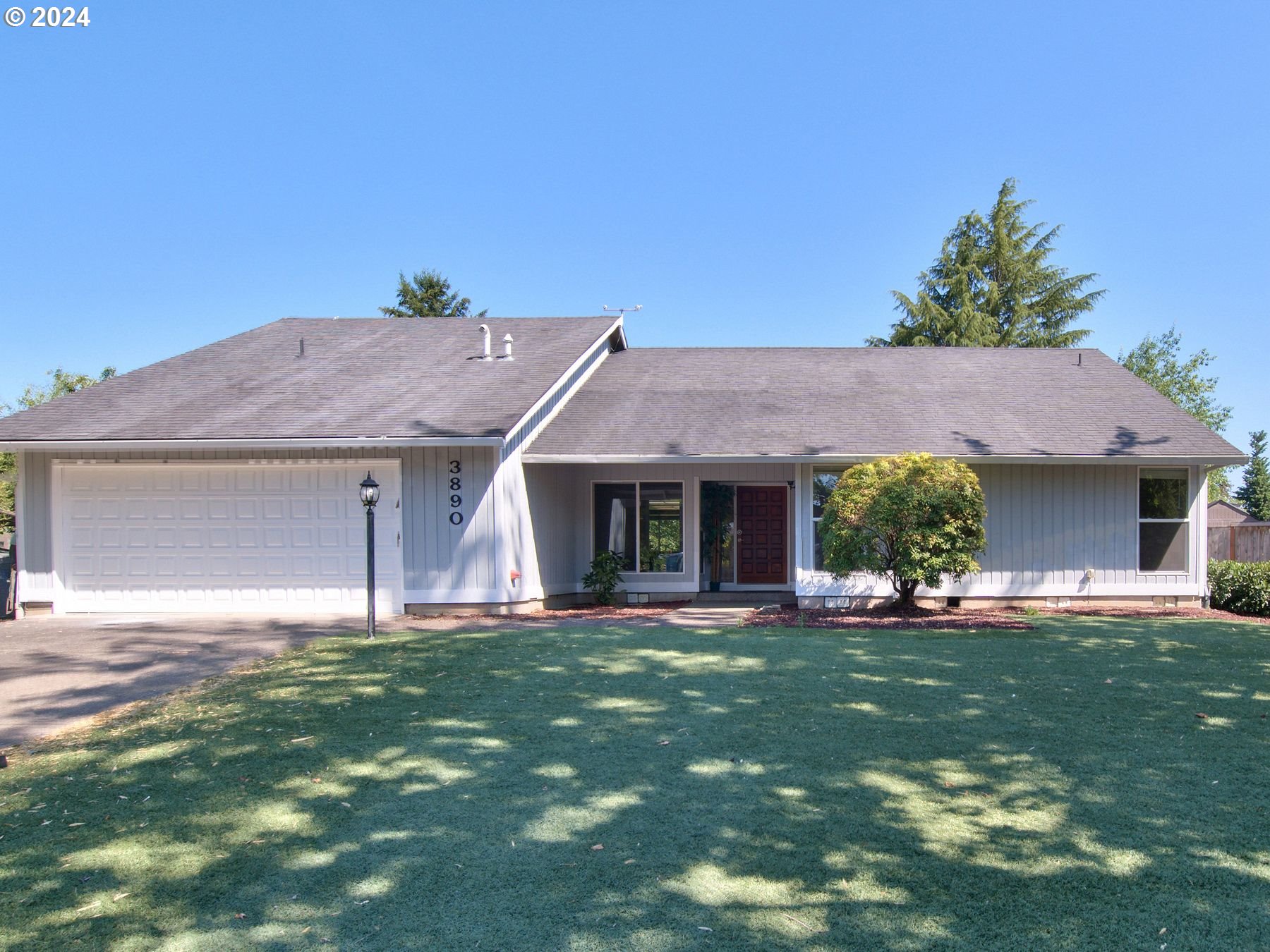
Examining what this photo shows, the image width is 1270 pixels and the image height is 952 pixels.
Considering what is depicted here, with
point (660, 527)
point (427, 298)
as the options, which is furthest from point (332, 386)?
point (427, 298)

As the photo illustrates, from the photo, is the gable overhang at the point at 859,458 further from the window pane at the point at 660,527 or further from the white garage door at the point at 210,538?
the white garage door at the point at 210,538

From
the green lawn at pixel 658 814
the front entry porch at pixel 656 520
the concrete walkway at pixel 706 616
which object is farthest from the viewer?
the front entry porch at pixel 656 520

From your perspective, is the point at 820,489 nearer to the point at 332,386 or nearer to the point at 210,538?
→ the point at 332,386

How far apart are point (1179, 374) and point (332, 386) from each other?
37.4m

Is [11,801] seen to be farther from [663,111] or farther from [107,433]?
[663,111]

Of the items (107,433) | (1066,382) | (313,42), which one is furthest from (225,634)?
(1066,382)

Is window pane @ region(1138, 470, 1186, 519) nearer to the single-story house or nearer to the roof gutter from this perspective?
the single-story house

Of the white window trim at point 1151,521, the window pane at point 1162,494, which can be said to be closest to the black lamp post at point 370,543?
the white window trim at point 1151,521

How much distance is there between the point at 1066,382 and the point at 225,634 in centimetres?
1480

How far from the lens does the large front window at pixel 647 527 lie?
1445cm

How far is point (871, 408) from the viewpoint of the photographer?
46.8ft

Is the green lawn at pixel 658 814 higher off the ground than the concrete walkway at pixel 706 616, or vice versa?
the green lawn at pixel 658 814

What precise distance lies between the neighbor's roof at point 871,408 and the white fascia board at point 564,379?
0.54 meters

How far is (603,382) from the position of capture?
15.8 meters
